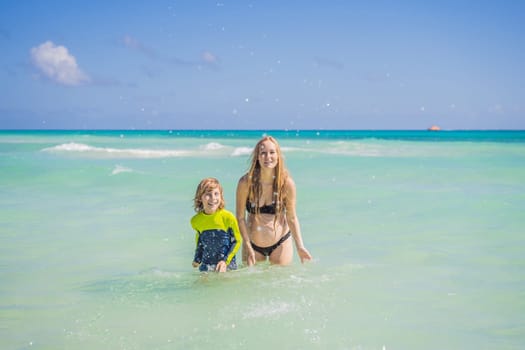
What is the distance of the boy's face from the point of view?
4.76m

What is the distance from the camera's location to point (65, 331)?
3.85 m

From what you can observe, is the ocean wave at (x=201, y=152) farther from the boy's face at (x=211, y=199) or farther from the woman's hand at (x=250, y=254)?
the boy's face at (x=211, y=199)

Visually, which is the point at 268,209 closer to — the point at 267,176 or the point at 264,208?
the point at 264,208

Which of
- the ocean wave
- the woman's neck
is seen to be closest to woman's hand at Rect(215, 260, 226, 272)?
the woman's neck

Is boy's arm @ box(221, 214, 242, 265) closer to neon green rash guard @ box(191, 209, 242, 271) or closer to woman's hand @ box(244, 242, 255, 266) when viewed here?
neon green rash guard @ box(191, 209, 242, 271)

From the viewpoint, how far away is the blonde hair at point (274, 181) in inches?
204

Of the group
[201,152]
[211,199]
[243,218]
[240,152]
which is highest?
[211,199]

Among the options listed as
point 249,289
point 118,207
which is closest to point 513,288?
point 249,289

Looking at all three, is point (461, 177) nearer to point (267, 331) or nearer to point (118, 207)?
point (118, 207)

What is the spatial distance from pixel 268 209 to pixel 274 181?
29cm

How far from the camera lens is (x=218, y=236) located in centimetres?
482

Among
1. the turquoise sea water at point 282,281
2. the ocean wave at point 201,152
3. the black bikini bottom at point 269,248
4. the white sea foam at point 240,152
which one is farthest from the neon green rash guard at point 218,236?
the white sea foam at point 240,152

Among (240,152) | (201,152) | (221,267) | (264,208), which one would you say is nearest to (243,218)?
(264,208)

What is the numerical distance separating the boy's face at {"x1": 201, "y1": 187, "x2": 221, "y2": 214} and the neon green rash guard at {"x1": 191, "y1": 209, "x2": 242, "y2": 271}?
55mm
